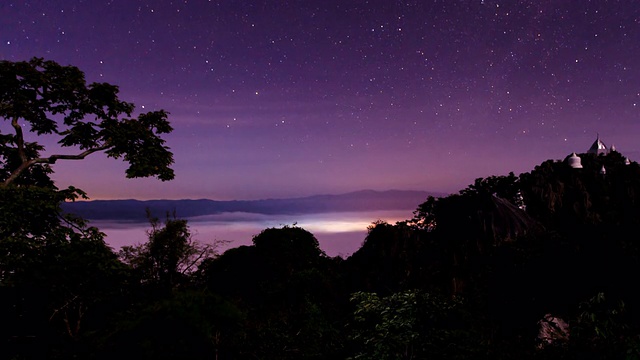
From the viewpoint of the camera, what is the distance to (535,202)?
70.6 metres

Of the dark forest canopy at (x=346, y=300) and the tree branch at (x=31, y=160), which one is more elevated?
the tree branch at (x=31, y=160)

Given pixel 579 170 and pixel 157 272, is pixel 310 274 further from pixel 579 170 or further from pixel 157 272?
pixel 579 170

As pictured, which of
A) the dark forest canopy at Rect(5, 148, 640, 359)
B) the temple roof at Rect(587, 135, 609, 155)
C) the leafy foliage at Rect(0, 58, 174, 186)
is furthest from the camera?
the temple roof at Rect(587, 135, 609, 155)

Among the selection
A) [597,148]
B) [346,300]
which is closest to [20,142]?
[346,300]

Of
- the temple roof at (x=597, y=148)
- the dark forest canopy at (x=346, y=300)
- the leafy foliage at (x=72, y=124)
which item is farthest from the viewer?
the temple roof at (x=597, y=148)

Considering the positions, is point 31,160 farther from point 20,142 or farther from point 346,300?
point 346,300

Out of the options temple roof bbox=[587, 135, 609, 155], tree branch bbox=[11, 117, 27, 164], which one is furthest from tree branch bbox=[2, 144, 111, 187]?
temple roof bbox=[587, 135, 609, 155]

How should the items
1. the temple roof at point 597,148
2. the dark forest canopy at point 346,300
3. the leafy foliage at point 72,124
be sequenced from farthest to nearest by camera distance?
the temple roof at point 597,148 < the leafy foliage at point 72,124 < the dark forest canopy at point 346,300

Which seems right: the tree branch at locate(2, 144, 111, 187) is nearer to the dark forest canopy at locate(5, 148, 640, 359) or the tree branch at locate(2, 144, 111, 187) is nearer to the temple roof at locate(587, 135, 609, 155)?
the dark forest canopy at locate(5, 148, 640, 359)

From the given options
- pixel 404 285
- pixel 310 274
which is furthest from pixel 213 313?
pixel 310 274

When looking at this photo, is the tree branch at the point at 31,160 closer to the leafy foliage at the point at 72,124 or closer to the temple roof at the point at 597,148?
the leafy foliage at the point at 72,124

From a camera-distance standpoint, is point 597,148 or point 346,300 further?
point 597,148

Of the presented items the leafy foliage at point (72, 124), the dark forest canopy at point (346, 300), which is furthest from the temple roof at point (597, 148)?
the leafy foliage at point (72, 124)

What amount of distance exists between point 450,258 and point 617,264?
17178 millimetres
